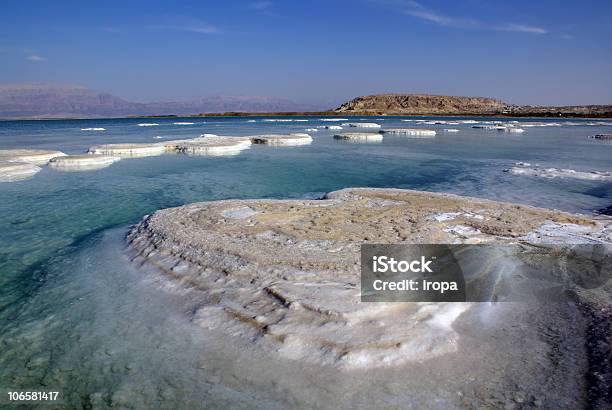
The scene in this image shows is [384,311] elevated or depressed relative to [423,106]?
depressed

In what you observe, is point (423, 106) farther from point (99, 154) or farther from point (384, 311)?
point (384, 311)

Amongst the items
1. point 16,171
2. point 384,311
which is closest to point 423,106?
point 16,171

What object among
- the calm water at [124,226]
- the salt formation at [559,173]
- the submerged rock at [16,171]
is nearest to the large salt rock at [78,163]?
the calm water at [124,226]

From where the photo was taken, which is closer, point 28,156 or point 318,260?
point 318,260

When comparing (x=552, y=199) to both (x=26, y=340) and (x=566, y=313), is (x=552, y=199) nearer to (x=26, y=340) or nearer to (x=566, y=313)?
(x=566, y=313)

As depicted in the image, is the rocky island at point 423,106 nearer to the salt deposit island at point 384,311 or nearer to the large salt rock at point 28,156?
the large salt rock at point 28,156

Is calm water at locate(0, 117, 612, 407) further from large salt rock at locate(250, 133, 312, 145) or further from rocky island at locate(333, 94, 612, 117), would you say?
rocky island at locate(333, 94, 612, 117)

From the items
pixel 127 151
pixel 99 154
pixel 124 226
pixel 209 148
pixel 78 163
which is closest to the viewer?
pixel 124 226
